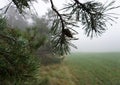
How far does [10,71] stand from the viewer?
12.0 ft

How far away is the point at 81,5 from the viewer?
2938mm

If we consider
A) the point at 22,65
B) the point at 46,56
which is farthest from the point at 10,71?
the point at 46,56

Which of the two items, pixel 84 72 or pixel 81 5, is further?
pixel 84 72

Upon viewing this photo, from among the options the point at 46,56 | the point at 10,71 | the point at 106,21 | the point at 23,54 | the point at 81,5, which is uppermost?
the point at 81,5

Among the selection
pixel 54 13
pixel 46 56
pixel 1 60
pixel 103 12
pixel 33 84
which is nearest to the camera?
pixel 103 12

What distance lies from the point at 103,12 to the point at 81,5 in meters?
0.28

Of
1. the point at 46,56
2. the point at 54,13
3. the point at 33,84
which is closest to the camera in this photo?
the point at 54,13

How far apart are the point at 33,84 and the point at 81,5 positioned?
23.8 ft

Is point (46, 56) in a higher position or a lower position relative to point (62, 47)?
lower

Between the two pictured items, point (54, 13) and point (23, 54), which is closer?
point (54, 13)

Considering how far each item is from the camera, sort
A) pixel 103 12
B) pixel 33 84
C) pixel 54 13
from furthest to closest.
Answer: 1. pixel 33 84
2. pixel 54 13
3. pixel 103 12

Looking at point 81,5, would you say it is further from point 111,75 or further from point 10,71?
point 111,75

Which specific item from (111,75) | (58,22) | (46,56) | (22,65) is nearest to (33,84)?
(22,65)

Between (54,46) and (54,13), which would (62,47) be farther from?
(54,13)
